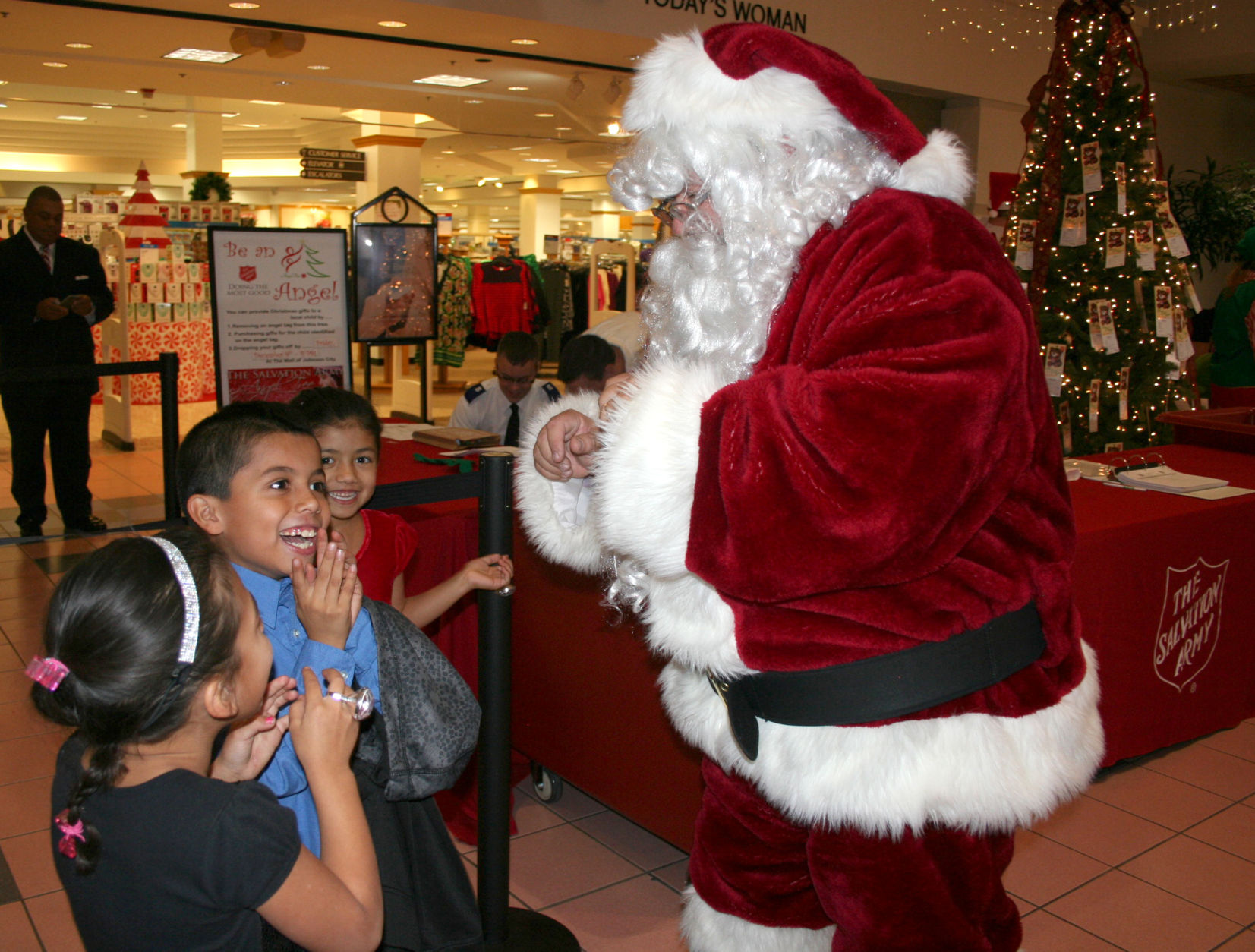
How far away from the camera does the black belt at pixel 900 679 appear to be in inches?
47.7

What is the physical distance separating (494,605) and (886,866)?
0.87m

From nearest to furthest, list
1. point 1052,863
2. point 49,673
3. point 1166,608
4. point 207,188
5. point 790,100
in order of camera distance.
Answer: point 49,673 → point 790,100 → point 1052,863 → point 1166,608 → point 207,188

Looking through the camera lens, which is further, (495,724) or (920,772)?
(495,724)

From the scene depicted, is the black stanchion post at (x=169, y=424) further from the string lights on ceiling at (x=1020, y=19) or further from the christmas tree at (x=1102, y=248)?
the string lights on ceiling at (x=1020, y=19)

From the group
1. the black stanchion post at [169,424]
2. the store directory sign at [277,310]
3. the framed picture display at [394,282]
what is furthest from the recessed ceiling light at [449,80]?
the black stanchion post at [169,424]

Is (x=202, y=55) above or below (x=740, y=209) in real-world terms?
above

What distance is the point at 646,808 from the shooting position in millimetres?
2445

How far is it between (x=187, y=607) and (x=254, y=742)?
0.28 m

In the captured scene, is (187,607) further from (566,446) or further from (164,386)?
(164,386)

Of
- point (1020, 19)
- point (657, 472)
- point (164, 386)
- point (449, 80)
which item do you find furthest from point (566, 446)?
point (1020, 19)

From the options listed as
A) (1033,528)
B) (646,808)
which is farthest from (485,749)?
(1033,528)

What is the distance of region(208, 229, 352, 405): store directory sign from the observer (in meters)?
4.72

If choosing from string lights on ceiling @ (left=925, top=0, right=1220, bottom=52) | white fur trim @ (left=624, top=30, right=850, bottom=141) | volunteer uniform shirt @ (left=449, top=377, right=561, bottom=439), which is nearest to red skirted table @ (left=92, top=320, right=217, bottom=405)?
volunteer uniform shirt @ (left=449, top=377, right=561, bottom=439)

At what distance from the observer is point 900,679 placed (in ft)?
3.97
